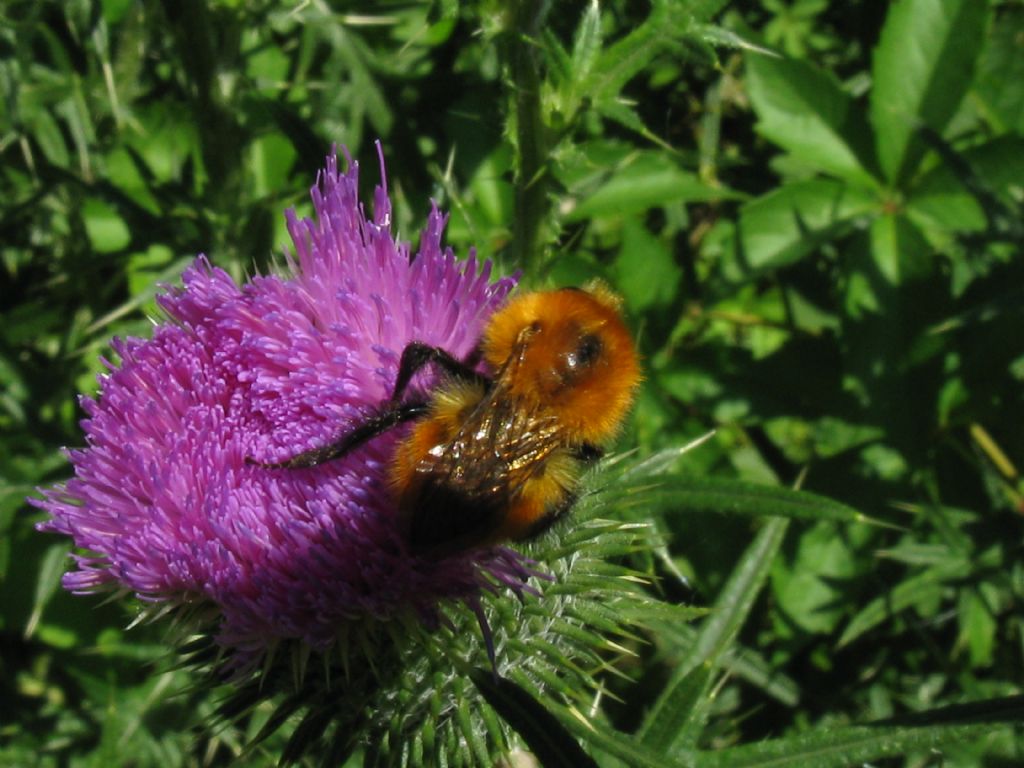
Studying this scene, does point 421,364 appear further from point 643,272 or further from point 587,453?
point 643,272

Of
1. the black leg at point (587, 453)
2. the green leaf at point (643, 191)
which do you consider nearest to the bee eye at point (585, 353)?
the black leg at point (587, 453)

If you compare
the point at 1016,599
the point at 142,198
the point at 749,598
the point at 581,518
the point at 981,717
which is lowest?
the point at 1016,599

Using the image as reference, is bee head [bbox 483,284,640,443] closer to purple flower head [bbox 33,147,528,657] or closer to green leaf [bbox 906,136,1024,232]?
purple flower head [bbox 33,147,528,657]

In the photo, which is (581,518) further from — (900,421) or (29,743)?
(29,743)

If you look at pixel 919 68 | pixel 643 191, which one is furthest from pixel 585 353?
pixel 919 68

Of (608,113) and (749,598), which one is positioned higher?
(608,113)

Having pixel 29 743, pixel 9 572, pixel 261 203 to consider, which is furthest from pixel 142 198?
pixel 29 743
